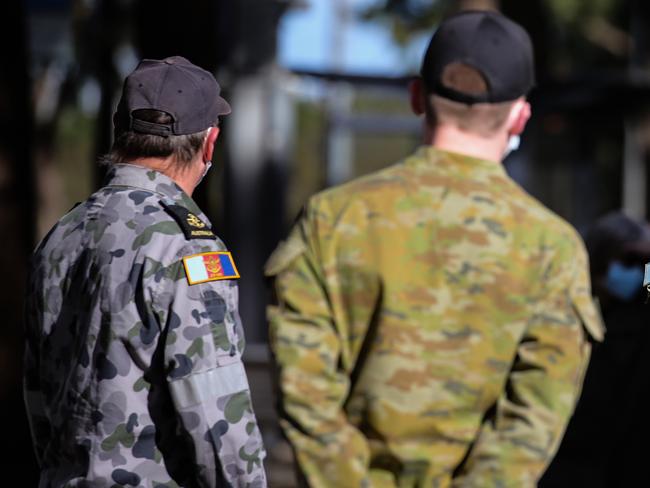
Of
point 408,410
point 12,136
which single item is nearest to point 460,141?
point 408,410

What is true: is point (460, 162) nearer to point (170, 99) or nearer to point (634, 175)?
point (170, 99)

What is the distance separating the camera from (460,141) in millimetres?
2691

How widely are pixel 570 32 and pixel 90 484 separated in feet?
88.8

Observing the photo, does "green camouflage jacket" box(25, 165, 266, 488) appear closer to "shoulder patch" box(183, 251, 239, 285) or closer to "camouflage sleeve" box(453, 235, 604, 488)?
"shoulder patch" box(183, 251, 239, 285)

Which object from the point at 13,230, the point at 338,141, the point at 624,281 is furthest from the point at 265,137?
the point at 624,281

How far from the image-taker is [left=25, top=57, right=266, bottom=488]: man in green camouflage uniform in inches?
101

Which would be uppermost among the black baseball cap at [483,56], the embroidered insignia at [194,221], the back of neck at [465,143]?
the black baseball cap at [483,56]

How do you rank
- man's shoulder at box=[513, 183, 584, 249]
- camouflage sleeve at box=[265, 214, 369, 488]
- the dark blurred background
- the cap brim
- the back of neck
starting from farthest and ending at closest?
the dark blurred background, the cap brim, the back of neck, man's shoulder at box=[513, 183, 584, 249], camouflage sleeve at box=[265, 214, 369, 488]

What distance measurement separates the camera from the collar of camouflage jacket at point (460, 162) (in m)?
2.68

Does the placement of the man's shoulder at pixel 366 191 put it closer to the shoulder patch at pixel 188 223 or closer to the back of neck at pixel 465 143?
the back of neck at pixel 465 143

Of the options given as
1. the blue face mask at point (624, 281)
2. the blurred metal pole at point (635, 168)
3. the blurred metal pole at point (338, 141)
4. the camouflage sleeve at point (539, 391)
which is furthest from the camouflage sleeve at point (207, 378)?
the blurred metal pole at point (635, 168)

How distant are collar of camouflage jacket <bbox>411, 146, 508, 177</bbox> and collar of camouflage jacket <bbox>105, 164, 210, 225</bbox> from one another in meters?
0.53

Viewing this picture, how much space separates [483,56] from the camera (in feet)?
8.71

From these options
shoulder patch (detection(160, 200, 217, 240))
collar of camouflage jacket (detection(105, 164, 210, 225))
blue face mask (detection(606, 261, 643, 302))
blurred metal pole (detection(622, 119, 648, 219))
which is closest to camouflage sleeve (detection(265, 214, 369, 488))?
shoulder patch (detection(160, 200, 217, 240))
